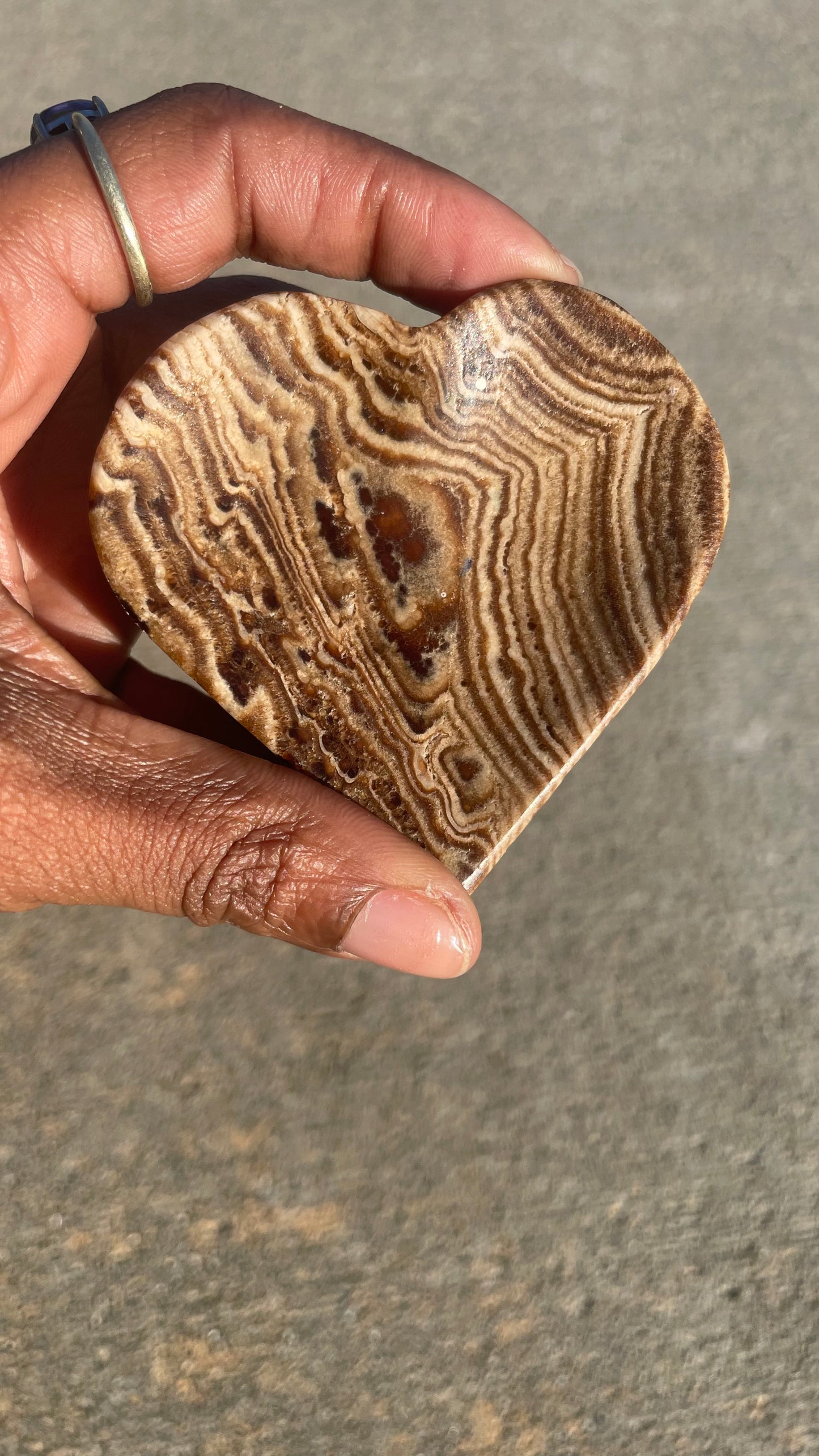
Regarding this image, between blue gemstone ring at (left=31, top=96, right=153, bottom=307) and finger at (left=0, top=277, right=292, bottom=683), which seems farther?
finger at (left=0, top=277, right=292, bottom=683)

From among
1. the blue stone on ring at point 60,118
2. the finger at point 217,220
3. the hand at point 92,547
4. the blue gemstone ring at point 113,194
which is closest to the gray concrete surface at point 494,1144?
the hand at point 92,547

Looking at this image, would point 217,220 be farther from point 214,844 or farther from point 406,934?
point 406,934

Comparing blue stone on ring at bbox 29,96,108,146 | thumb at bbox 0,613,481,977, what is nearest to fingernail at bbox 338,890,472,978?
thumb at bbox 0,613,481,977

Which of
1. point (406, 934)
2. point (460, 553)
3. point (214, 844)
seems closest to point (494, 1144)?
point (406, 934)

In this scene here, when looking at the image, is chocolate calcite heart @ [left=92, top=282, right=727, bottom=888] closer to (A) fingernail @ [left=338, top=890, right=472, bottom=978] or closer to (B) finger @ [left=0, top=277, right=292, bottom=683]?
(A) fingernail @ [left=338, top=890, right=472, bottom=978]

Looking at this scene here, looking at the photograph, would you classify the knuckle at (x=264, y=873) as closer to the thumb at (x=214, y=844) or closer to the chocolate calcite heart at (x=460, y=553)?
the thumb at (x=214, y=844)
